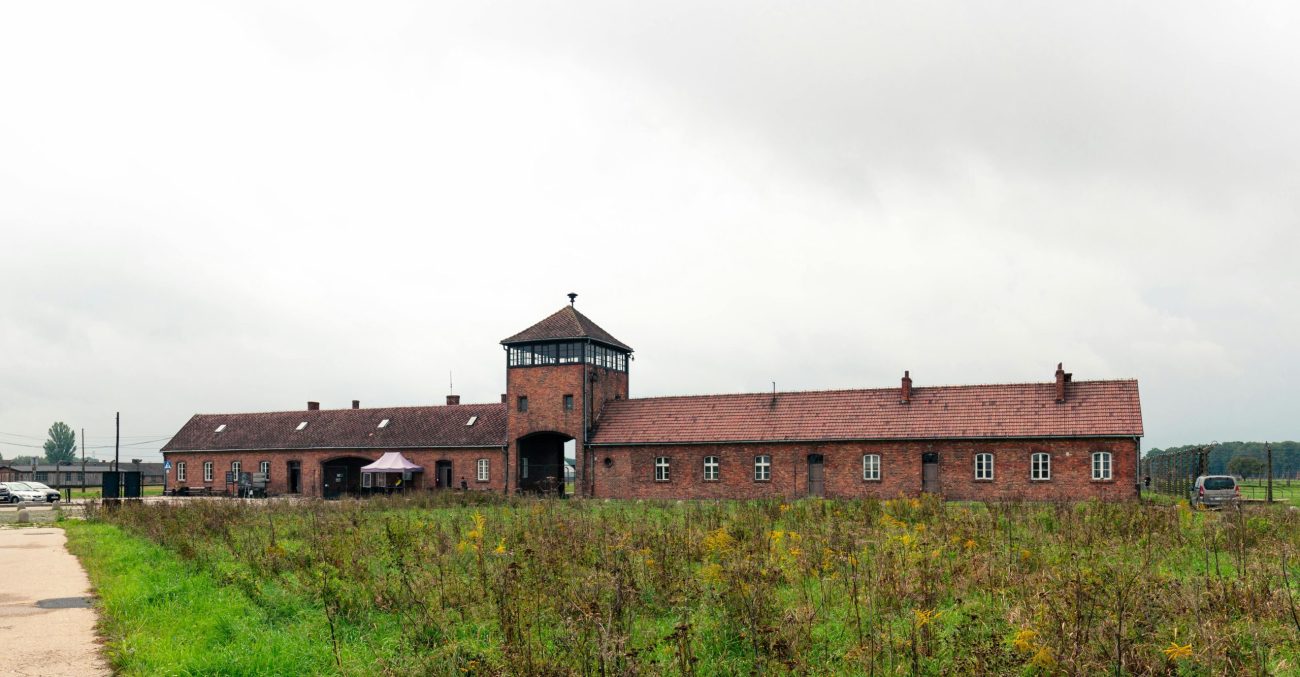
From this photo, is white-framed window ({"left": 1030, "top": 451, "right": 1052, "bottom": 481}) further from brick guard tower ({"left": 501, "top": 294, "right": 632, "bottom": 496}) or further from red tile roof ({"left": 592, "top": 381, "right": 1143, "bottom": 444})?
brick guard tower ({"left": 501, "top": 294, "right": 632, "bottom": 496})

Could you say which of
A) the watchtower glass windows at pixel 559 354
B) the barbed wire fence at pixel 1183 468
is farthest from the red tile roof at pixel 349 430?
the barbed wire fence at pixel 1183 468

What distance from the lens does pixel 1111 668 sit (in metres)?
7.05

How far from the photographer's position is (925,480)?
35.0m

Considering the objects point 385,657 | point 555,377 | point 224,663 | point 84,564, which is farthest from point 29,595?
point 555,377

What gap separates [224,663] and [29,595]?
7.11 metres

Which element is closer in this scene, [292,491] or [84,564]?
→ [84,564]

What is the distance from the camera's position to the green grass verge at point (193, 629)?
8.27m

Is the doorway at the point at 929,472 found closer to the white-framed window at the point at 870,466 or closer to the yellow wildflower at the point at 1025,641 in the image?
the white-framed window at the point at 870,466

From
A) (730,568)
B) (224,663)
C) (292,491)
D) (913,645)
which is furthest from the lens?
(292,491)

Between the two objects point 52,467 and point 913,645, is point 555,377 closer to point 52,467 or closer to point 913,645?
point 913,645

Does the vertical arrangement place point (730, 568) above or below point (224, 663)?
above

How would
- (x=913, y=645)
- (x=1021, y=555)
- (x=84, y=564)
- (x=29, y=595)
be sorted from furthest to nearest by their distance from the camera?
(x=84, y=564) → (x=29, y=595) → (x=1021, y=555) → (x=913, y=645)

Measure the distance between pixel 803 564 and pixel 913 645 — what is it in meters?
5.03

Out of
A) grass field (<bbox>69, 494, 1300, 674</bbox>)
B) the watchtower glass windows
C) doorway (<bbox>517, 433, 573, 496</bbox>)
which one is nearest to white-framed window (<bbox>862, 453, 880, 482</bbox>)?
the watchtower glass windows
